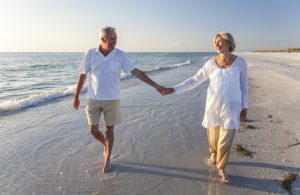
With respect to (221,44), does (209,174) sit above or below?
below

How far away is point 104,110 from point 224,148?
193 centimetres

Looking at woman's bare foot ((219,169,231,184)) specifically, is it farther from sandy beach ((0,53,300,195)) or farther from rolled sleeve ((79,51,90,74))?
rolled sleeve ((79,51,90,74))

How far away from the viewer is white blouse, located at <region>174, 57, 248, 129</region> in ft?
15.1

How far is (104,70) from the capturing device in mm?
4734

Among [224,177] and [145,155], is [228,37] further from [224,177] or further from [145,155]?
[145,155]

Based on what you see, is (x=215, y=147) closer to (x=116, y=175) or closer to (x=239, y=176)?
(x=239, y=176)

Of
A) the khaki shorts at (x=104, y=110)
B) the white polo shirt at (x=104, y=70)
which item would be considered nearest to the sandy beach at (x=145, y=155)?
the khaki shorts at (x=104, y=110)

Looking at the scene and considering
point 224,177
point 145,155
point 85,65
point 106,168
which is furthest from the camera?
point 145,155

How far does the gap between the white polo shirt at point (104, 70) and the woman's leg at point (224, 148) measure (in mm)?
1721

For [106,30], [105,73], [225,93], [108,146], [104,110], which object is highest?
[106,30]

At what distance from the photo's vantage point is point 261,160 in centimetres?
549

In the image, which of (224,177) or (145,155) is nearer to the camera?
(224,177)

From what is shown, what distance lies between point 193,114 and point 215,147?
4.09m

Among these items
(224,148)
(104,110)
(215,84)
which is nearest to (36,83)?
(104,110)
